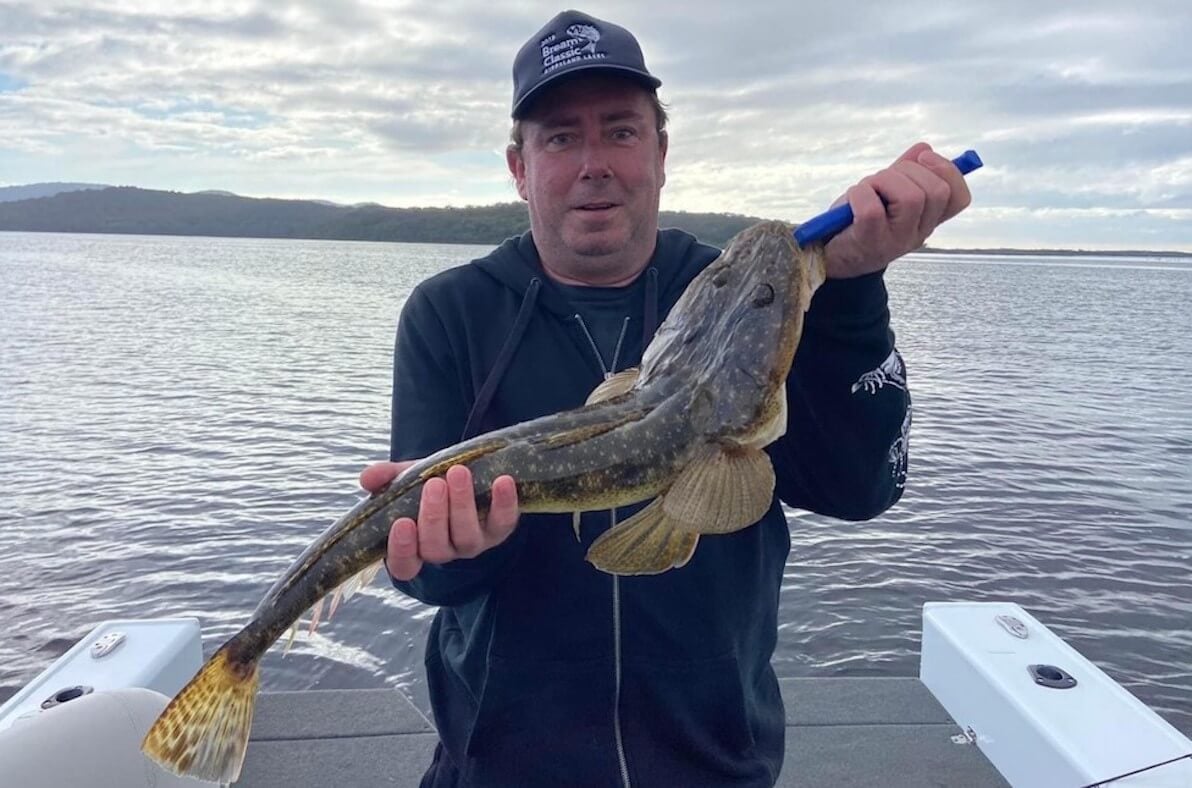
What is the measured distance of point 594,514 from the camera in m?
3.24

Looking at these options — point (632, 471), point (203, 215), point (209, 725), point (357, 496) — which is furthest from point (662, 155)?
point (203, 215)

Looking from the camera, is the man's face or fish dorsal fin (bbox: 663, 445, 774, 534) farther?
the man's face

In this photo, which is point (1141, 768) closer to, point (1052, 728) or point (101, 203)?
point (1052, 728)

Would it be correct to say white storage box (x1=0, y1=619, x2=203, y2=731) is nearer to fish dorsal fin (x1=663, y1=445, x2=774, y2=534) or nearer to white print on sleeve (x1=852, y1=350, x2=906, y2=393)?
fish dorsal fin (x1=663, y1=445, x2=774, y2=534)

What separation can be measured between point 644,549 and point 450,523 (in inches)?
23.0

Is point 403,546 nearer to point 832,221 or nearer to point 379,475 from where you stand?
point 379,475

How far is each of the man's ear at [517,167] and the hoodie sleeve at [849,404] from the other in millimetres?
1407

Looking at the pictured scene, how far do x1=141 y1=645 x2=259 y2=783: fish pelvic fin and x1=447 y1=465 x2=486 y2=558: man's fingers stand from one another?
868 mm

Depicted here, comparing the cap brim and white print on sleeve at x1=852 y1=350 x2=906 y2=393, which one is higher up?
the cap brim

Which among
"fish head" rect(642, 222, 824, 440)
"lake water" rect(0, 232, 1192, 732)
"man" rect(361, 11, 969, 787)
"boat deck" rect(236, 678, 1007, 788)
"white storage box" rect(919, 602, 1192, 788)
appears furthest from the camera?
"lake water" rect(0, 232, 1192, 732)

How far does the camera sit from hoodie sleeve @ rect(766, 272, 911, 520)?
2.88m

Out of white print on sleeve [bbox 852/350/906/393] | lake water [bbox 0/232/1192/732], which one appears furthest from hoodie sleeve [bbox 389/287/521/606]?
lake water [bbox 0/232/1192/732]

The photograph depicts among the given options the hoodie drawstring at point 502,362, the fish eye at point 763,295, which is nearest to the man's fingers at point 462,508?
the hoodie drawstring at point 502,362

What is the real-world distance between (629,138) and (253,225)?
198112 mm
